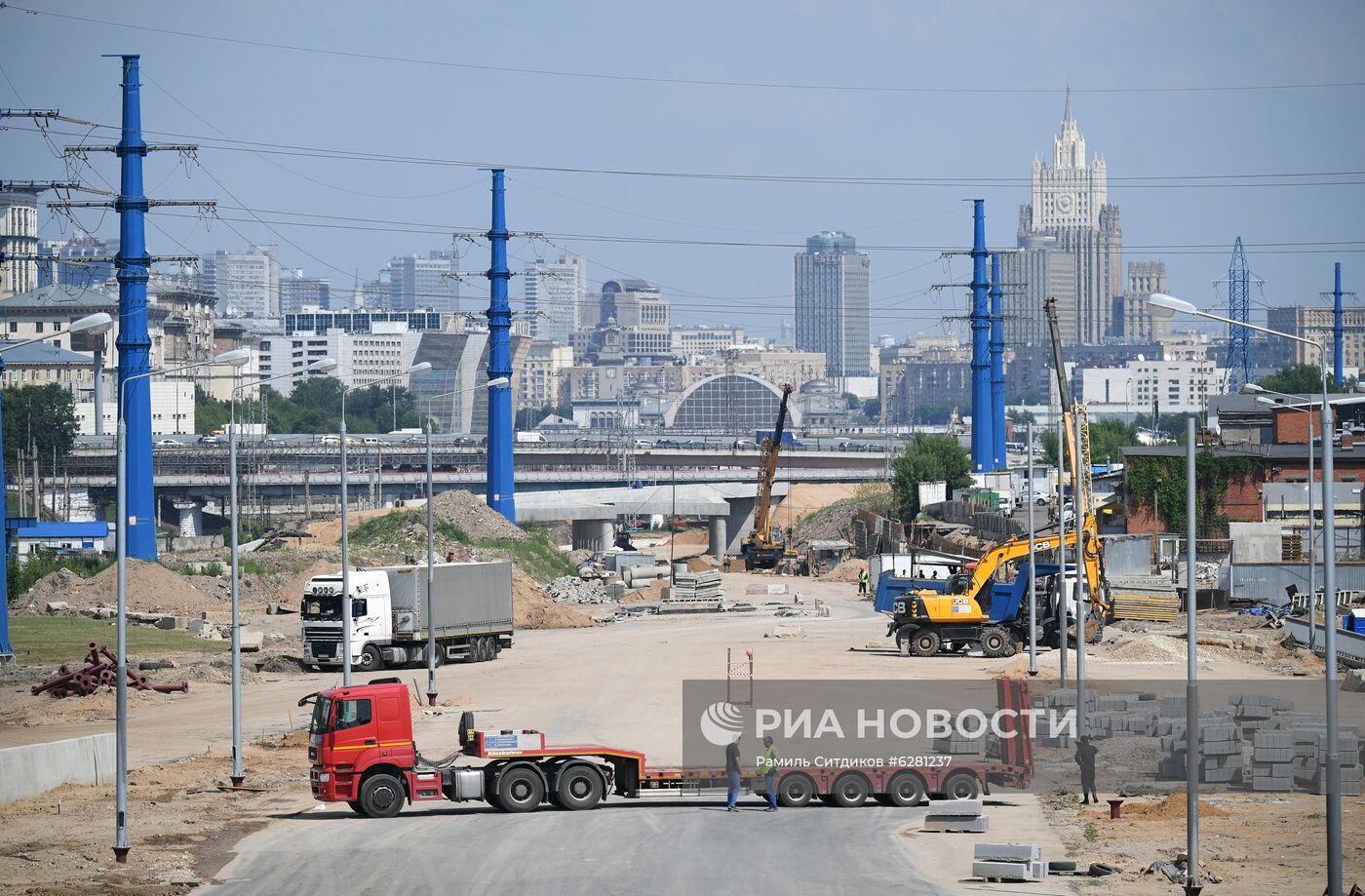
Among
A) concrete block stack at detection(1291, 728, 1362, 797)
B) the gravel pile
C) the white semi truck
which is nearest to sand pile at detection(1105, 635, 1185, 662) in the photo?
the white semi truck

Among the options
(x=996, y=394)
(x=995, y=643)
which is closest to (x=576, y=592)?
(x=995, y=643)

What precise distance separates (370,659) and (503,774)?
71.8ft

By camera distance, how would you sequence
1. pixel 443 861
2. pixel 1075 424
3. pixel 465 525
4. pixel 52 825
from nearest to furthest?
pixel 443 861 < pixel 52 825 < pixel 1075 424 < pixel 465 525

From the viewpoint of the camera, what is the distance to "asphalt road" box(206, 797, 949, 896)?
2189 centimetres

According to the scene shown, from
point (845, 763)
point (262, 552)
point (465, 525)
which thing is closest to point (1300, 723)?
point (845, 763)

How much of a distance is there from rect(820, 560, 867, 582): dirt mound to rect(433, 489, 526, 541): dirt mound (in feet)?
53.4

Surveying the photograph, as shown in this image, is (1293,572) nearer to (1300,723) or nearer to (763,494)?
(1300,723)

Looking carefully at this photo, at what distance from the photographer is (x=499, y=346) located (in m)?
89.6

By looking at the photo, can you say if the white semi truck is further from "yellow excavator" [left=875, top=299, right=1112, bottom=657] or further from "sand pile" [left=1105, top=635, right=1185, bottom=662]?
"sand pile" [left=1105, top=635, right=1185, bottom=662]

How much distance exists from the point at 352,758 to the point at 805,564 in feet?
228

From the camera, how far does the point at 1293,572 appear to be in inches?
2406

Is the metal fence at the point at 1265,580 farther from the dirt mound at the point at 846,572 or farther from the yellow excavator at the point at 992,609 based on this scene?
the dirt mound at the point at 846,572

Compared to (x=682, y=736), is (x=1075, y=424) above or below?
above

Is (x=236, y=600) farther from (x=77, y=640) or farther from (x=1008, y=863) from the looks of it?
(x=77, y=640)
